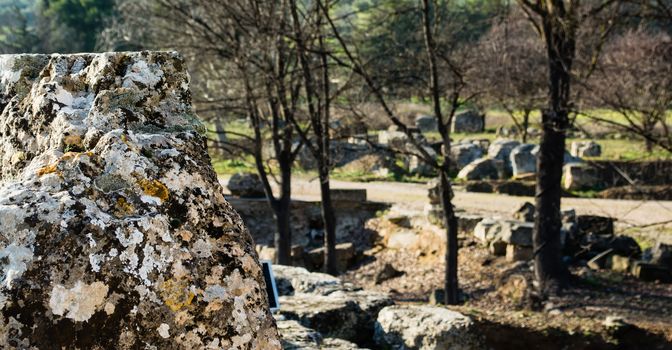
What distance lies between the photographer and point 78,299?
1925 mm

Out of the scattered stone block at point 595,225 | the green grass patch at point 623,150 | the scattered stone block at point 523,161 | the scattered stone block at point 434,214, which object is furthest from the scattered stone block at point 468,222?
the green grass patch at point 623,150

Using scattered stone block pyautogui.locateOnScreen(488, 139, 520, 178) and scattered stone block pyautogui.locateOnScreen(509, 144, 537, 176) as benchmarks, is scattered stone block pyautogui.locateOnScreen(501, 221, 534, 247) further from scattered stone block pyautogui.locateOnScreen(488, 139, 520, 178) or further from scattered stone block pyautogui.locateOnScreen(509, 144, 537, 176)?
scattered stone block pyautogui.locateOnScreen(488, 139, 520, 178)

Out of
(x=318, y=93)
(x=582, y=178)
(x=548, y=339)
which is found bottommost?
(x=548, y=339)

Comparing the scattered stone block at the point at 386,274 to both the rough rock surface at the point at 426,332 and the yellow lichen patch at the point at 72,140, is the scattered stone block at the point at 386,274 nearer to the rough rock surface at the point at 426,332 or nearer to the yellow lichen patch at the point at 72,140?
the rough rock surface at the point at 426,332

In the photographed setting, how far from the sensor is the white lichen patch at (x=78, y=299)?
6.27ft

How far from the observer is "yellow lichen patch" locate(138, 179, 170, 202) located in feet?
7.06

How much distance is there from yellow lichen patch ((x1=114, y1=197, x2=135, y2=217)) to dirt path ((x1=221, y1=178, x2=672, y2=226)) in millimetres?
14024

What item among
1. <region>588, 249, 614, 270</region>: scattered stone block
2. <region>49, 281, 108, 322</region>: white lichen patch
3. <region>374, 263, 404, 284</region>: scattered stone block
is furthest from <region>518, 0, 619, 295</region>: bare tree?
<region>49, 281, 108, 322</region>: white lichen patch

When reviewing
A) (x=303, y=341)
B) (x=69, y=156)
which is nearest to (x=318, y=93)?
(x=303, y=341)

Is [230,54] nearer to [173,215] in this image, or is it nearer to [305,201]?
[305,201]

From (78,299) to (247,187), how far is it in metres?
18.8

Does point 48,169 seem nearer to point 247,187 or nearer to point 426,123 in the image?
point 247,187

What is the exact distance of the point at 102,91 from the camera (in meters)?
2.46

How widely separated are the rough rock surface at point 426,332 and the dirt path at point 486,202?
33.2ft
